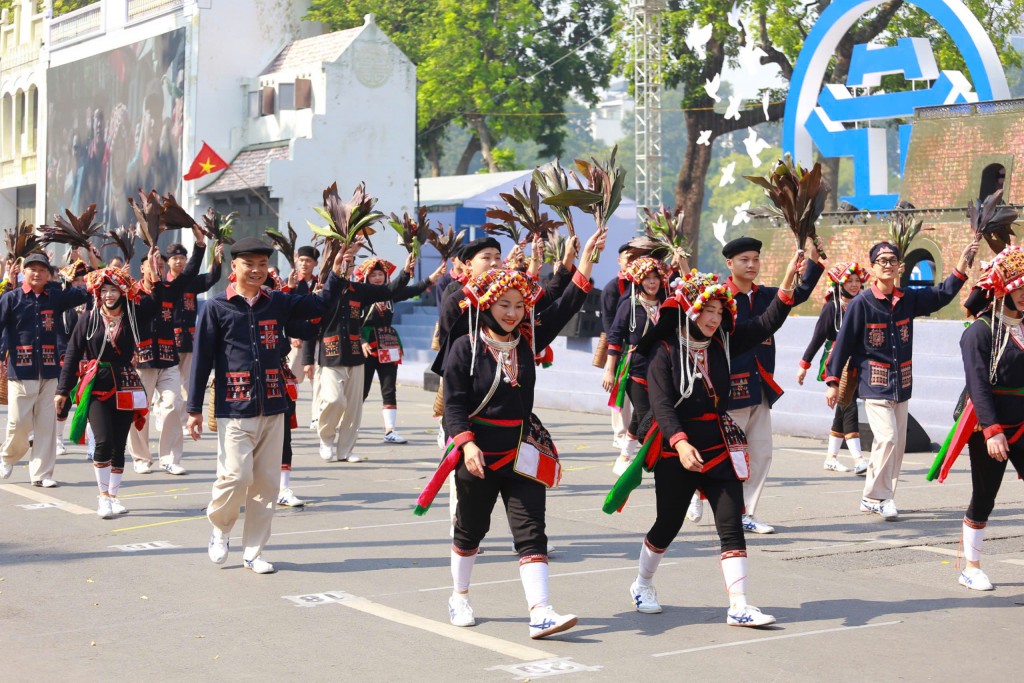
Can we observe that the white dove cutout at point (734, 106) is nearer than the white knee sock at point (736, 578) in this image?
No

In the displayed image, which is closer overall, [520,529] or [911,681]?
[911,681]

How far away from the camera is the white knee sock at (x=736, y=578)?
6.80 meters

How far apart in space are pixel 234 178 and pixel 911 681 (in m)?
31.3

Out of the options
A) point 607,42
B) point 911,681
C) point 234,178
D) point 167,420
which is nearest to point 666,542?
point 911,681

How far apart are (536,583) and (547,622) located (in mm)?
193

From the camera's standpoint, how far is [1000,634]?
680 cm

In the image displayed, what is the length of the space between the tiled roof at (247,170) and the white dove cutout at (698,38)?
12486mm

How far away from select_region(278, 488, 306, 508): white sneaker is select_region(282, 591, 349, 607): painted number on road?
10.5ft

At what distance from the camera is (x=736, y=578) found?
6.81 m

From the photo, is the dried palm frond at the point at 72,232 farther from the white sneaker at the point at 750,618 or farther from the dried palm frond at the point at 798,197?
the white sneaker at the point at 750,618

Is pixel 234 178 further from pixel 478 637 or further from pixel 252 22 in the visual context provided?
pixel 478 637

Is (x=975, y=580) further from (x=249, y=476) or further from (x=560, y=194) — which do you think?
(x=249, y=476)

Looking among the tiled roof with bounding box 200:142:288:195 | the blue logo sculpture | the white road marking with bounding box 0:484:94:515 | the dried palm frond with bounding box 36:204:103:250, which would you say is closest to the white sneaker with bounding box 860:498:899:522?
the white road marking with bounding box 0:484:94:515

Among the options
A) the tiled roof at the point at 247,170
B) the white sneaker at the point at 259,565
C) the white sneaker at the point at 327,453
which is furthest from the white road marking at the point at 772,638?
the tiled roof at the point at 247,170
